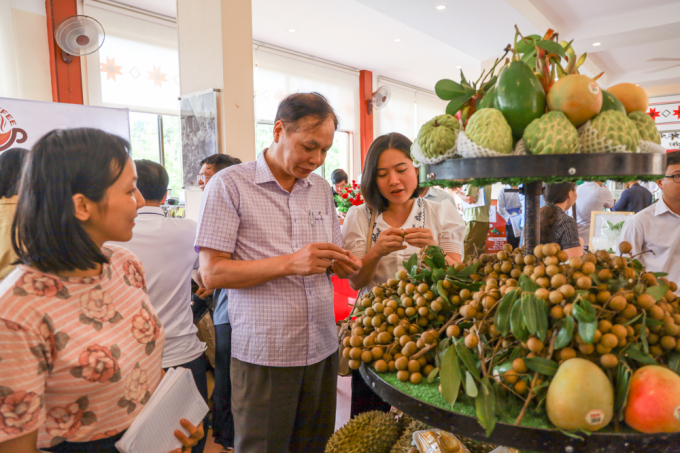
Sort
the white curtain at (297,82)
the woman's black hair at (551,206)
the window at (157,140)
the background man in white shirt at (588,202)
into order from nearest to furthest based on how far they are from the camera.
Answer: the woman's black hair at (551,206) → the background man in white shirt at (588,202) → the window at (157,140) → the white curtain at (297,82)

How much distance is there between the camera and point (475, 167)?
833mm

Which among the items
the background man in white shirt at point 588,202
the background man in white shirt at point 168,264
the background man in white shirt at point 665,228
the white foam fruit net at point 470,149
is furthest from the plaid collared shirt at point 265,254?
the background man in white shirt at point 588,202

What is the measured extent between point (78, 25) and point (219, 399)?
13.7 ft

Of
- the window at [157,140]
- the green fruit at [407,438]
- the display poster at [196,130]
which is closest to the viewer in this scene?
the green fruit at [407,438]

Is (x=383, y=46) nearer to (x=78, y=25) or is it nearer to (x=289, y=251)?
(x=78, y=25)

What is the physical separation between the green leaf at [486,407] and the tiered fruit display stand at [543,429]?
0.02m

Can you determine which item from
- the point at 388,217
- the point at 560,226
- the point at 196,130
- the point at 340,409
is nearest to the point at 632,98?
the point at 388,217

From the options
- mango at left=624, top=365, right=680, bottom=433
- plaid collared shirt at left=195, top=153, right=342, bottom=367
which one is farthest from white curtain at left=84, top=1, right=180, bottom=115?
mango at left=624, top=365, right=680, bottom=433

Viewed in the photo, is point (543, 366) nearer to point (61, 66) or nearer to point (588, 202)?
point (588, 202)

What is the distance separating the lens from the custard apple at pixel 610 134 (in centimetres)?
78

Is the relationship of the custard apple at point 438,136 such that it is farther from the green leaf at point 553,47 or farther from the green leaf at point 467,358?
the green leaf at point 467,358

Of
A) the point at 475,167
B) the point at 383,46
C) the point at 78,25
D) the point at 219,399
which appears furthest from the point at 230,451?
the point at 383,46

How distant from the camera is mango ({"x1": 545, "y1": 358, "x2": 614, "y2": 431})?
0.68 meters

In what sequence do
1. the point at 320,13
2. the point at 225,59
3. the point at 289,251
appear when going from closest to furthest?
the point at 289,251 < the point at 225,59 < the point at 320,13
